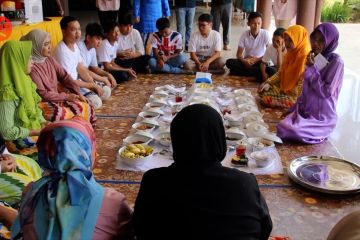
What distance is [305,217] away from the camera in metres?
2.08

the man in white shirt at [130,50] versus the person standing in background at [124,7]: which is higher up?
the person standing in background at [124,7]

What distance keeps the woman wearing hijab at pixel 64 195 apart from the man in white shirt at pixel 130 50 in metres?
3.74

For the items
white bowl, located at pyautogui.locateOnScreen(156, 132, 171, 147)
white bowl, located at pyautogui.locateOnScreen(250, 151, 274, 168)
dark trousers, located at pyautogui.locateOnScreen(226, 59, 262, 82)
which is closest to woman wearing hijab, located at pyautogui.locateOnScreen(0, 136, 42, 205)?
white bowl, located at pyautogui.locateOnScreen(156, 132, 171, 147)

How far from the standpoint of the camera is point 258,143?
272 cm

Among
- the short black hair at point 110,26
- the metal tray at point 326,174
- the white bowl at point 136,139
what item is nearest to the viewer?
the metal tray at point 326,174

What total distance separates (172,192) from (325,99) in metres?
2.10

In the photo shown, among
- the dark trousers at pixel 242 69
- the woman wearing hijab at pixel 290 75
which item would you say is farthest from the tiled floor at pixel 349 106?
the dark trousers at pixel 242 69

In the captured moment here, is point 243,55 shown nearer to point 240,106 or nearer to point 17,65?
point 240,106

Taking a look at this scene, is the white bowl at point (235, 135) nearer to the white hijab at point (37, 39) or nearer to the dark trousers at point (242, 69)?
the white hijab at point (37, 39)

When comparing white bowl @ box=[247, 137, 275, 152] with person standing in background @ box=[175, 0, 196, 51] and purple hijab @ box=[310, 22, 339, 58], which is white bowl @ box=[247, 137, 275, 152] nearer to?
purple hijab @ box=[310, 22, 339, 58]

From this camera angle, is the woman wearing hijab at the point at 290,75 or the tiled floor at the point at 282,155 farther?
the woman wearing hijab at the point at 290,75

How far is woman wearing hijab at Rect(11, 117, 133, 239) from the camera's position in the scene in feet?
4.15

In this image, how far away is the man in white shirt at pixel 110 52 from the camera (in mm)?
4539

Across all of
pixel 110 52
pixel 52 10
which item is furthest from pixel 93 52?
pixel 52 10
